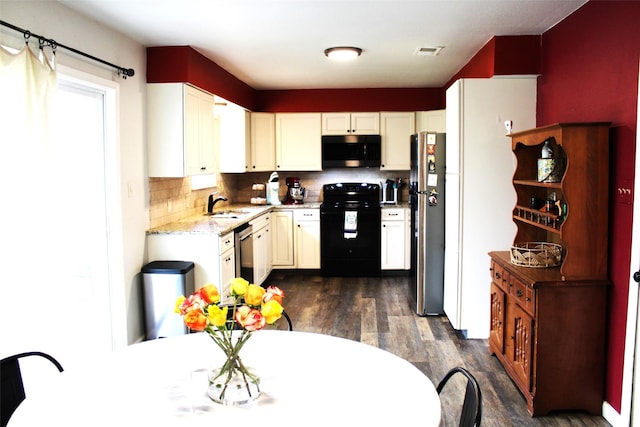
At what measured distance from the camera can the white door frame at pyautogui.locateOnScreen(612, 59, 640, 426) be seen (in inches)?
103

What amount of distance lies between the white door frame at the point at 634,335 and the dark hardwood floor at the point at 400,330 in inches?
11.0

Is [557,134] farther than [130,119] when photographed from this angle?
No

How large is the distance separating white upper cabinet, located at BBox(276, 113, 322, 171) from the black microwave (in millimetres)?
110

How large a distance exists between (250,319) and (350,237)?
5092 mm

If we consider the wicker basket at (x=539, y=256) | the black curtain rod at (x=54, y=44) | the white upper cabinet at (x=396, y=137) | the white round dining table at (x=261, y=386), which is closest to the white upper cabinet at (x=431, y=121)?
the white upper cabinet at (x=396, y=137)

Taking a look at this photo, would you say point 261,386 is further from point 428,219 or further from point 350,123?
point 350,123

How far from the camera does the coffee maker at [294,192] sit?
709 centimetres

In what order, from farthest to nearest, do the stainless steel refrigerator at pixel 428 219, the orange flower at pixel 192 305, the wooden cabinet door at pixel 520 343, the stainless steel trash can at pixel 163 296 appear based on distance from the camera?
the stainless steel refrigerator at pixel 428 219, the stainless steel trash can at pixel 163 296, the wooden cabinet door at pixel 520 343, the orange flower at pixel 192 305

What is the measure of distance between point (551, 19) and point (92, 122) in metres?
3.35

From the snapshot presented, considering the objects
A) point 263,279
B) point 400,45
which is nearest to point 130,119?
point 400,45

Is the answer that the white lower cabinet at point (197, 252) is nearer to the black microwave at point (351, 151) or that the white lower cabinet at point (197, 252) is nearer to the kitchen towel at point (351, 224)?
the kitchen towel at point (351, 224)

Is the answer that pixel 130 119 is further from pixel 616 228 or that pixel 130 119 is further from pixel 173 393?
pixel 616 228

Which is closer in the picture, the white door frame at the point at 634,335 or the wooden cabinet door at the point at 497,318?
the white door frame at the point at 634,335

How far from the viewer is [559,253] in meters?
3.38
